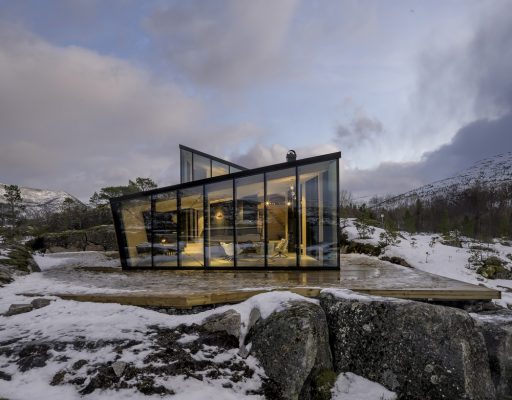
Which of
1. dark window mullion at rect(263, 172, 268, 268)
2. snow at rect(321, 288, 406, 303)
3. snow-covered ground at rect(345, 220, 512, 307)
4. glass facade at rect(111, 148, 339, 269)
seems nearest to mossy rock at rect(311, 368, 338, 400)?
snow at rect(321, 288, 406, 303)

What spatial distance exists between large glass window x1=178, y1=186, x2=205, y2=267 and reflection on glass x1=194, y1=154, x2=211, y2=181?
271 inches

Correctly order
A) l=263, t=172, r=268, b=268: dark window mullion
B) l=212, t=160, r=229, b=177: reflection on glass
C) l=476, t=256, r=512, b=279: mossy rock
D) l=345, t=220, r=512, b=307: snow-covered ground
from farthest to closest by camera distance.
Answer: l=212, t=160, r=229, b=177: reflection on glass, l=476, t=256, r=512, b=279: mossy rock, l=345, t=220, r=512, b=307: snow-covered ground, l=263, t=172, r=268, b=268: dark window mullion

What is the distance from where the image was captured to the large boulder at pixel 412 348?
151 inches

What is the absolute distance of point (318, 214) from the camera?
922 cm

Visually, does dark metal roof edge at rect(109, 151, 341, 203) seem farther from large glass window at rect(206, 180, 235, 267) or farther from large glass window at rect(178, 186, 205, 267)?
large glass window at rect(178, 186, 205, 267)

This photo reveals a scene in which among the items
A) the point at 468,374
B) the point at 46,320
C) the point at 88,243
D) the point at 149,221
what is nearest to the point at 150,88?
the point at 88,243

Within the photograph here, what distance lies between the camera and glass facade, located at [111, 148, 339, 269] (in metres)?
8.96

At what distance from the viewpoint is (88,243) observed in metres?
18.0

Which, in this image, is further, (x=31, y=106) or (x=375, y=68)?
(x=31, y=106)

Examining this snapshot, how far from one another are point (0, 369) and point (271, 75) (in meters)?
21.4

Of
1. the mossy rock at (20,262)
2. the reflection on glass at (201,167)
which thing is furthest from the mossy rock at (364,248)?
the mossy rock at (20,262)

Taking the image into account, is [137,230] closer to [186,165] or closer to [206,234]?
[206,234]

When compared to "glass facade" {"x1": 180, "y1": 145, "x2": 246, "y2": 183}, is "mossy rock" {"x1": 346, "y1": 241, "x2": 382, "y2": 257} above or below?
below

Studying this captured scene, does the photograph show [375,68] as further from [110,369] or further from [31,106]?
[31,106]
